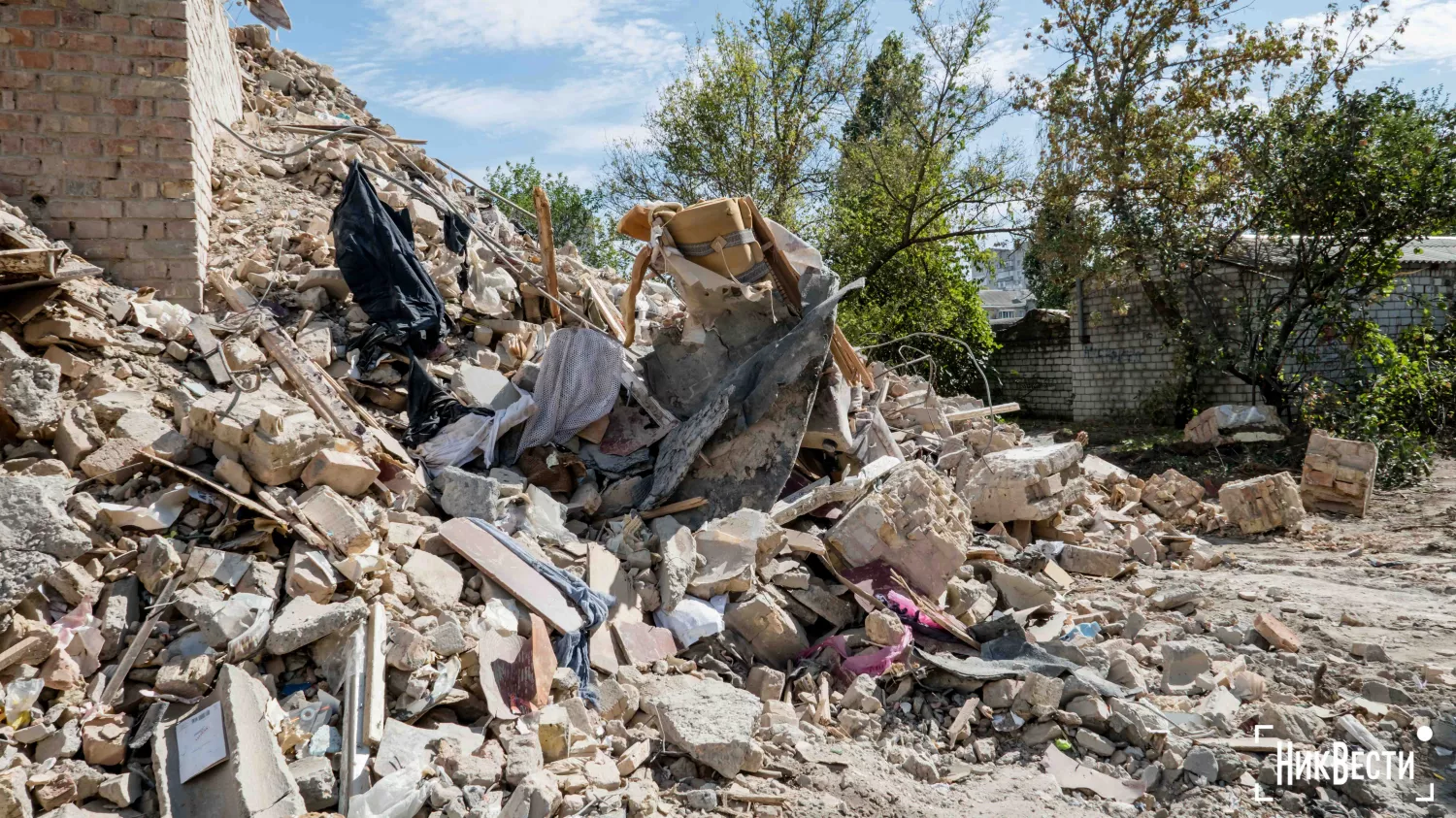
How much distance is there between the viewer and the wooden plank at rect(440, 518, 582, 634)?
3.92m

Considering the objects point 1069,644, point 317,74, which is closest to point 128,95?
point 317,74

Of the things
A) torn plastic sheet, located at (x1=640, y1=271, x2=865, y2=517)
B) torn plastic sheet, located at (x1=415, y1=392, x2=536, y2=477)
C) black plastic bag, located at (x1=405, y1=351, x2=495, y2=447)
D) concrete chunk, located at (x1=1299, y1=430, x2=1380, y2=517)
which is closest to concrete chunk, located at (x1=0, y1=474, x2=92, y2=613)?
torn plastic sheet, located at (x1=415, y1=392, x2=536, y2=477)

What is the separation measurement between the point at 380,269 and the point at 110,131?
1.66 m

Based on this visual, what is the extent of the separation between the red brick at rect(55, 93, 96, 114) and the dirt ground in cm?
545

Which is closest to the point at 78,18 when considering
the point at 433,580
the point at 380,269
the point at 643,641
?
the point at 380,269

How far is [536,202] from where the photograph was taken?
602 centimetres

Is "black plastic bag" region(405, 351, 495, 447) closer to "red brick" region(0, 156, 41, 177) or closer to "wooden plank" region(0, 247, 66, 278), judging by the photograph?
"wooden plank" region(0, 247, 66, 278)

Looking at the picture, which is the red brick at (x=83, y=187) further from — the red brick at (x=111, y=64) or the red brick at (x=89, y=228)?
the red brick at (x=111, y=64)

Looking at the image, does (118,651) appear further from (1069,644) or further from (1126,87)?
(1126,87)

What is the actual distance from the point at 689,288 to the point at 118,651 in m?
3.87

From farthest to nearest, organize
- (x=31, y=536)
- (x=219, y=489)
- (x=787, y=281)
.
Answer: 1. (x=787, y=281)
2. (x=219, y=489)
3. (x=31, y=536)

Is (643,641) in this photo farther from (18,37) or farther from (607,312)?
(18,37)

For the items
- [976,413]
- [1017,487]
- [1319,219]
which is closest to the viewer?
[1017,487]

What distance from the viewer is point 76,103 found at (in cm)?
497
